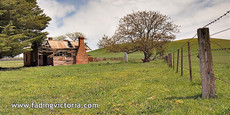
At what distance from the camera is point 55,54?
35844 mm

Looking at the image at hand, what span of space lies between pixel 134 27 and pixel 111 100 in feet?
87.4

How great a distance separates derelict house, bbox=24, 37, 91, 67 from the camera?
1380 inches

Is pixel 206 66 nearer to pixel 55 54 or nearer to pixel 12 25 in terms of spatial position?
pixel 12 25

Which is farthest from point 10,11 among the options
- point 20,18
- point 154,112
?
point 154,112

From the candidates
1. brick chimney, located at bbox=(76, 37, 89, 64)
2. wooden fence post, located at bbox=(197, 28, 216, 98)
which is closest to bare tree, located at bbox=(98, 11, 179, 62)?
brick chimney, located at bbox=(76, 37, 89, 64)

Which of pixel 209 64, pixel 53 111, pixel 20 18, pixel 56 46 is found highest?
pixel 20 18

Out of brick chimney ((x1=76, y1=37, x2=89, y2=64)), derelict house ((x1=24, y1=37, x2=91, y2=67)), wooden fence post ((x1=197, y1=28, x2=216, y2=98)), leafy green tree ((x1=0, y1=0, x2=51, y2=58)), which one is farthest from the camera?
brick chimney ((x1=76, y1=37, x2=89, y2=64))

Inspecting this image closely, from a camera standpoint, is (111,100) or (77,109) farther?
(111,100)

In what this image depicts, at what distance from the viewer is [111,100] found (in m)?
5.78

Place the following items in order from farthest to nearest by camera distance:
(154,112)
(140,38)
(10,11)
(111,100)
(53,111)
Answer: (140,38)
(10,11)
(111,100)
(53,111)
(154,112)

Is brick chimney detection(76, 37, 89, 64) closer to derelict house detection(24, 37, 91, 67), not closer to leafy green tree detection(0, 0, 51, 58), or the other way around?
derelict house detection(24, 37, 91, 67)

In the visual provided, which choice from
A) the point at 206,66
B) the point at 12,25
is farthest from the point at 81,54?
the point at 206,66

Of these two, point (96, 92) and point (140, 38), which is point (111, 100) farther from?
point (140, 38)

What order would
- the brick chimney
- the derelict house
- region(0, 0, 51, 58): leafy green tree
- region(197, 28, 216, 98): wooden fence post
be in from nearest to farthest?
region(197, 28, 216, 98): wooden fence post → region(0, 0, 51, 58): leafy green tree → the derelict house → the brick chimney
